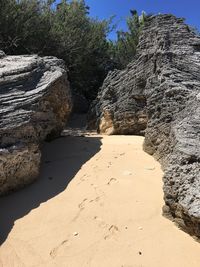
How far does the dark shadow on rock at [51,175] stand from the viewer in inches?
133

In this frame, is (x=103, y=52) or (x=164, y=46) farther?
(x=103, y=52)

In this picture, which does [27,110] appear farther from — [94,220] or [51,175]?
[94,220]

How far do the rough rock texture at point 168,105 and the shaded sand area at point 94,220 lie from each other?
0.20 metres

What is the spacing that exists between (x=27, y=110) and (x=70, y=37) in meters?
6.78

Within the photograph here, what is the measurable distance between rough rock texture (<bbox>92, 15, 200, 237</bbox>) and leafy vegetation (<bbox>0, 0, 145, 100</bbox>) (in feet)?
10.4

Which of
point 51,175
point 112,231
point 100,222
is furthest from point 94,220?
point 51,175

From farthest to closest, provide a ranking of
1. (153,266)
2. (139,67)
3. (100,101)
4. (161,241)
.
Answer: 1. (100,101)
2. (139,67)
3. (161,241)
4. (153,266)

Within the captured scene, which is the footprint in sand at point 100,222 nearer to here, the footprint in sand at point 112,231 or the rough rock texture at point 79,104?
the footprint in sand at point 112,231

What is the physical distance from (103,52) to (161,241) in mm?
10014

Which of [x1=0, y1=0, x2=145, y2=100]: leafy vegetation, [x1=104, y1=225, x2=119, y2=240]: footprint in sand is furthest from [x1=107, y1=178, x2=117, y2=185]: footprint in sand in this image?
[x1=0, y1=0, x2=145, y2=100]: leafy vegetation

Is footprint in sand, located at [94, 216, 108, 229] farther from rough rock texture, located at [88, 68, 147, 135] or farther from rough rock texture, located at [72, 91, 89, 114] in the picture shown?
rough rock texture, located at [72, 91, 89, 114]

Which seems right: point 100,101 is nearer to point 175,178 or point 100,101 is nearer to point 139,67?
point 139,67

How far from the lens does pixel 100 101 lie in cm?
673

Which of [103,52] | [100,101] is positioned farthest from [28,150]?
[103,52]
